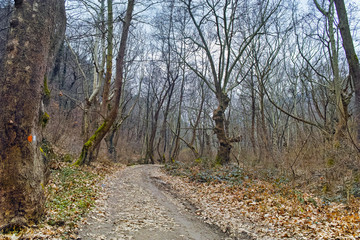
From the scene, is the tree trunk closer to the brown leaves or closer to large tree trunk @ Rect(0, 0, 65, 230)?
the brown leaves

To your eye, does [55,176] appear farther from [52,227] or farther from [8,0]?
[8,0]

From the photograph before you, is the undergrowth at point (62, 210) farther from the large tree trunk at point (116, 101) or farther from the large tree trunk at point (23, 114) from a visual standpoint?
the large tree trunk at point (116, 101)

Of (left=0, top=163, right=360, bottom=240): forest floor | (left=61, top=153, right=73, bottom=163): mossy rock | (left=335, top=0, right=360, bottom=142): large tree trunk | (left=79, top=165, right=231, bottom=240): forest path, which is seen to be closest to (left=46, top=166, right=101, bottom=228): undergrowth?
(left=0, top=163, right=360, bottom=240): forest floor

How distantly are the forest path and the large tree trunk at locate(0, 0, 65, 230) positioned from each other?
43.6 inches

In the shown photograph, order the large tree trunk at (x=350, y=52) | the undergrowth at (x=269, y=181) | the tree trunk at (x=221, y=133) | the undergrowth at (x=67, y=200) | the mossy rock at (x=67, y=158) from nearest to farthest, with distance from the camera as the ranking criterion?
the undergrowth at (x=67, y=200)
the undergrowth at (x=269, y=181)
the large tree trunk at (x=350, y=52)
the mossy rock at (x=67, y=158)
the tree trunk at (x=221, y=133)

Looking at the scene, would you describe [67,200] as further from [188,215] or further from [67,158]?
[67,158]

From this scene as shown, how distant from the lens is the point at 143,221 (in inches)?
207

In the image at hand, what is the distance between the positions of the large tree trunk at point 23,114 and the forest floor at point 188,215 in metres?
0.35

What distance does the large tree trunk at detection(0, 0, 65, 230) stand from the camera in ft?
11.2

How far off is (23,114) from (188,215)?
457 centimetres

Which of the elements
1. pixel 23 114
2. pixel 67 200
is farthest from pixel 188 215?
pixel 23 114

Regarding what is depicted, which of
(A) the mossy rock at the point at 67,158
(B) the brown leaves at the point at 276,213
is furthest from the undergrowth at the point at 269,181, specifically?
(A) the mossy rock at the point at 67,158

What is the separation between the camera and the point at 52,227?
377 cm

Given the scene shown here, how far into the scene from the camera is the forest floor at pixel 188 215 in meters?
4.29
